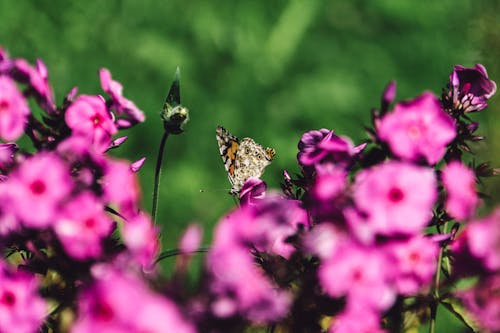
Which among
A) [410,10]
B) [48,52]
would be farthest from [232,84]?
[410,10]

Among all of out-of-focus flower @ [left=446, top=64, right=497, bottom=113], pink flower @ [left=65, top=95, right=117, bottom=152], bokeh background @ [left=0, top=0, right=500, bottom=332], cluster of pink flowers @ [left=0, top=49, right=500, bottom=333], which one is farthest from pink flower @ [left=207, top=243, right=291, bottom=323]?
Answer: bokeh background @ [left=0, top=0, right=500, bottom=332]

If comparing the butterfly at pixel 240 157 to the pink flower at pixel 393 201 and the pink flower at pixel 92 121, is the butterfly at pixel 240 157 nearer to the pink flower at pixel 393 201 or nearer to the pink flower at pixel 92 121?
the pink flower at pixel 92 121

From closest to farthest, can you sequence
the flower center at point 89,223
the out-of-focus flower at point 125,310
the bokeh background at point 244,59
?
the out-of-focus flower at point 125,310 < the flower center at point 89,223 < the bokeh background at point 244,59

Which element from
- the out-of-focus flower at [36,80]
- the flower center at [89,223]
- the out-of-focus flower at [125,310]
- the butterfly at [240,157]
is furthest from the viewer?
the butterfly at [240,157]

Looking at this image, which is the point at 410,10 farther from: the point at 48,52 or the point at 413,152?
the point at 413,152

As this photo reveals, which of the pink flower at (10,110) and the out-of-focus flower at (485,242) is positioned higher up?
the pink flower at (10,110)

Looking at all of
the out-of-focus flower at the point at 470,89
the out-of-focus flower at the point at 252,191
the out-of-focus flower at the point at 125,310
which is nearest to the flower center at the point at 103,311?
the out-of-focus flower at the point at 125,310

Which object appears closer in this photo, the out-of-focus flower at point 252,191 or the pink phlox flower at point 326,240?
the pink phlox flower at point 326,240

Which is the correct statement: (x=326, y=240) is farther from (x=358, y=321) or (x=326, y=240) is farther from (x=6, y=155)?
(x=6, y=155)
